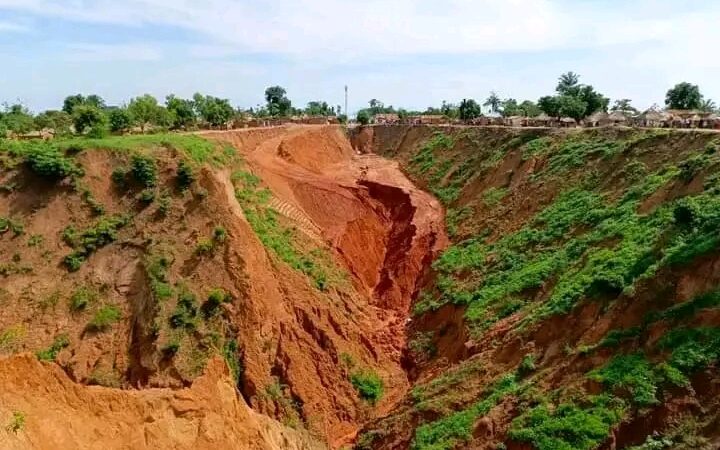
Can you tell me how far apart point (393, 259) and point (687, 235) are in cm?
2042

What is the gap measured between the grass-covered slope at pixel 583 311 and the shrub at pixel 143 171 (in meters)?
15.0

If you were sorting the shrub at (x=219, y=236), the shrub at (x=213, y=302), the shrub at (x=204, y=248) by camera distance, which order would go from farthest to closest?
the shrub at (x=219, y=236)
the shrub at (x=204, y=248)
the shrub at (x=213, y=302)

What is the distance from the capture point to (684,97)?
190 ft

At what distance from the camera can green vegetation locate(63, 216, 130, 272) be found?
25.8 meters

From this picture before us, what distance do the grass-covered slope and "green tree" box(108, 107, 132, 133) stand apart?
22.9m

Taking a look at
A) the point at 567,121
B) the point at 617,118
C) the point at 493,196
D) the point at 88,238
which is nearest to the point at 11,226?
the point at 88,238

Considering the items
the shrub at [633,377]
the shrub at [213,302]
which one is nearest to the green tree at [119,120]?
the shrub at [213,302]

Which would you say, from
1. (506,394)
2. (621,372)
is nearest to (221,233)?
(506,394)

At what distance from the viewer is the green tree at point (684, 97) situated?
188 feet

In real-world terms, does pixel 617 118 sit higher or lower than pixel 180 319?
higher

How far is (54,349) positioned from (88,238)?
531 centimetres

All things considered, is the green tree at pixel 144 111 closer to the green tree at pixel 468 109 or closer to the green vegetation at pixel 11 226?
the green vegetation at pixel 11 226

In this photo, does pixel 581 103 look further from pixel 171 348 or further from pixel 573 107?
pixel 171 348

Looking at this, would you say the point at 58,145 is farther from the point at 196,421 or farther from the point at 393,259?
the point at 393,259
